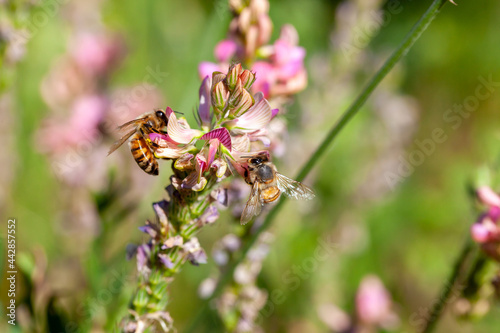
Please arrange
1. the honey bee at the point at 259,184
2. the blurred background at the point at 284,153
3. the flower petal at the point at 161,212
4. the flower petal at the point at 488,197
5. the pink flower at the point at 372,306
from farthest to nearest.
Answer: the pink flower at the point at 372,306
the blurred background at the point at 284,153
the flower petal at the point at 488,197
the honey bee at the point at 259,184
the flower petal at the point at 161,212

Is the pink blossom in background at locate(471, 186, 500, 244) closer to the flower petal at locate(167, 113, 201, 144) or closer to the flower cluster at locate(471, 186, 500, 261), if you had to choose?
the flower cluster at locate(471, 186, 500, 261)

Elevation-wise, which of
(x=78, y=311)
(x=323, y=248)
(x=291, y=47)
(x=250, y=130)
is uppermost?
(x=291, y=47)

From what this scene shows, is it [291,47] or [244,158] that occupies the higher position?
[291,47]

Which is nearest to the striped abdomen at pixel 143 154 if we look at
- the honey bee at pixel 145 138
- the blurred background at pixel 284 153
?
the honey bee at pixel 145 138

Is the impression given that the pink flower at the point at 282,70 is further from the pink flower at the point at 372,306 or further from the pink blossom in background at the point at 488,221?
the pink flower at the point at 372,306

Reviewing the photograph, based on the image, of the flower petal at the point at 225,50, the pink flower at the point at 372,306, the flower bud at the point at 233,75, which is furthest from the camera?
the pink flower at the point at 372,306

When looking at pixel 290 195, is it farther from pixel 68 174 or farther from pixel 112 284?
pixel 68 174

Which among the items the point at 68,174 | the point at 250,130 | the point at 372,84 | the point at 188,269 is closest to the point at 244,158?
the point at 250,130
